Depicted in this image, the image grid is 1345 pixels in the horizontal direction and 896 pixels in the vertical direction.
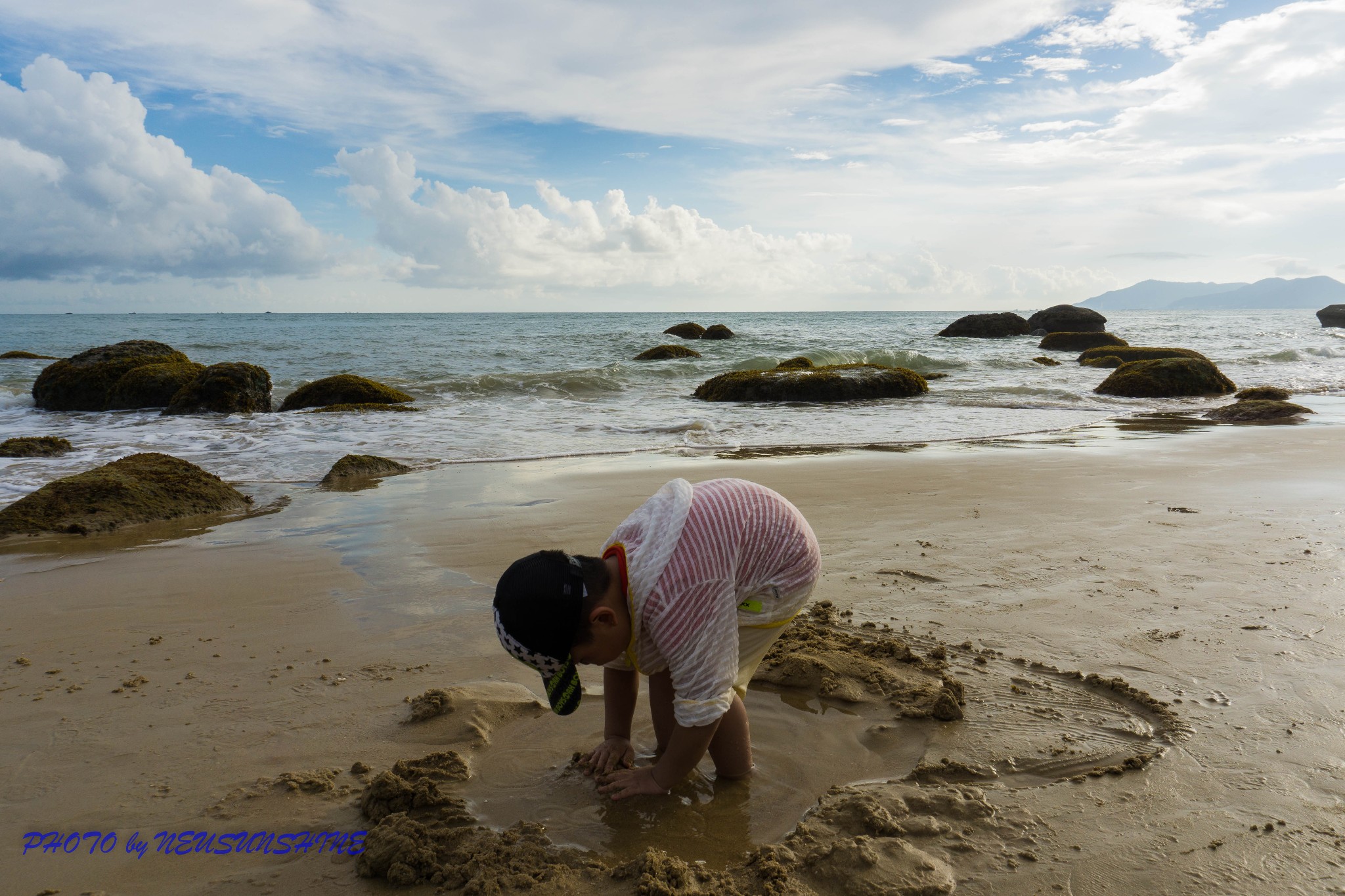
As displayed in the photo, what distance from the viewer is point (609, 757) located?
2455mm

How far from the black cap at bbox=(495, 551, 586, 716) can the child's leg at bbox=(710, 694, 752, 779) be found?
57 centimetres

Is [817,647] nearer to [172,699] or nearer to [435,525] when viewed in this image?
[172,699]

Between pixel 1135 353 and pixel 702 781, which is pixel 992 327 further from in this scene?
pixel 702 781

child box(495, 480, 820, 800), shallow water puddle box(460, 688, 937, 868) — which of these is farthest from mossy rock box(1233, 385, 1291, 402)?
child box(495, 480, 820, 800)

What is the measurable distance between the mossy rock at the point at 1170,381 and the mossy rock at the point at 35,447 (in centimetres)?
1486

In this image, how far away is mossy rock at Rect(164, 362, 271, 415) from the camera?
12.2 meters

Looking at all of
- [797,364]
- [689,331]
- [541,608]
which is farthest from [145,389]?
[689,331]

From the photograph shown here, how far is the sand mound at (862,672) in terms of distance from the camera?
2744 millimetres

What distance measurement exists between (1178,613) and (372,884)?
3.16 m

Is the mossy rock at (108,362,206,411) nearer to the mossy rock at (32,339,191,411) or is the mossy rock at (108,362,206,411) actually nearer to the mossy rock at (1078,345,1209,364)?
the mossy rock at (32,339,191,411)

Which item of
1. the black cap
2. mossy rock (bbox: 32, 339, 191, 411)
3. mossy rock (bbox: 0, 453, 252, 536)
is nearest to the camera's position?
the black cap

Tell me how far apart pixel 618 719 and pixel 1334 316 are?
54.0 m

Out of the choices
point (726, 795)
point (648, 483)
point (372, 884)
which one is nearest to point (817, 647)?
point (726, 795)

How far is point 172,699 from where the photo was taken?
2.81 meters
